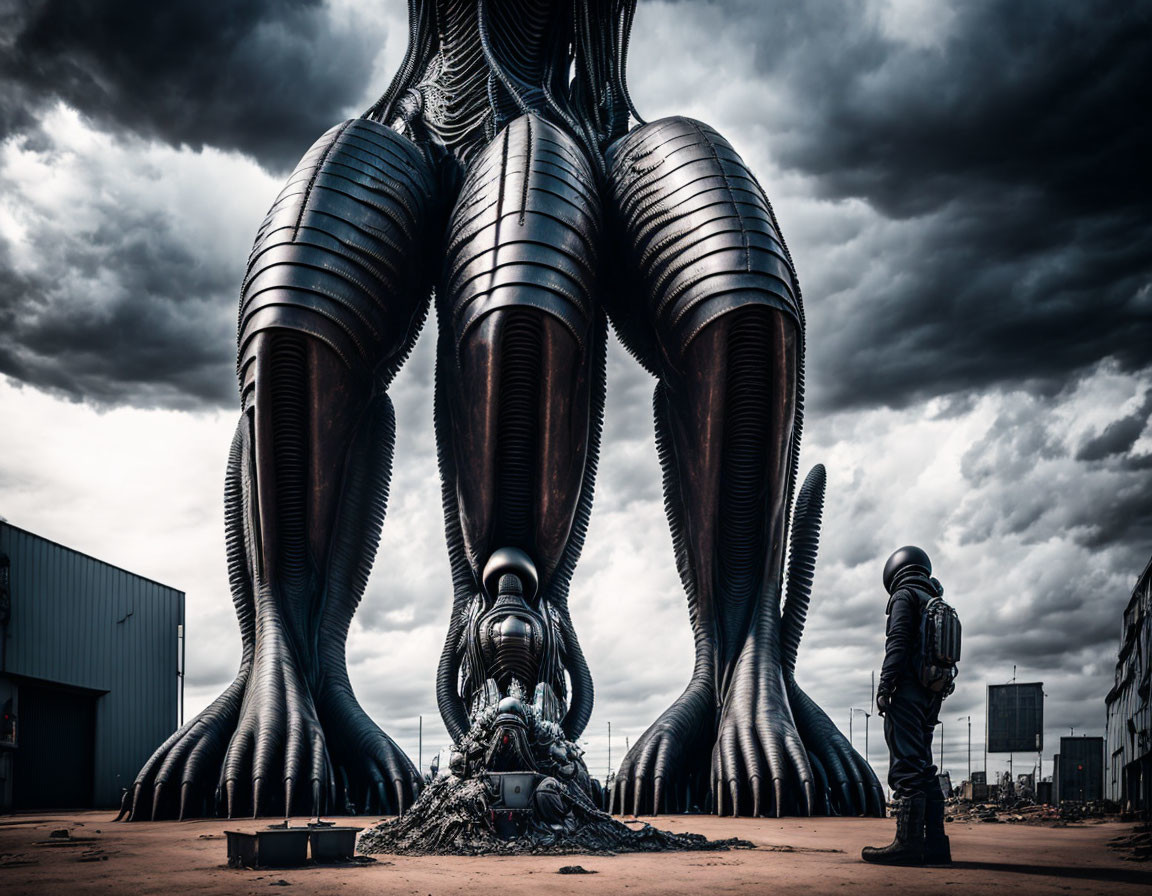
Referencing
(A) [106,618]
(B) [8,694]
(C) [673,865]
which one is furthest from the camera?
(A) [106,618]

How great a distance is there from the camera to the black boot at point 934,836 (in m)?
8.51

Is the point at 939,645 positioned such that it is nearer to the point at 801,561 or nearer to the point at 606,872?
the point at 606,872

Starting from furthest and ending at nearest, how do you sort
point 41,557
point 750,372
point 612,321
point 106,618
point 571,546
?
point 106,618, point 41,557, point 612,321, point 571,546, point 750,372

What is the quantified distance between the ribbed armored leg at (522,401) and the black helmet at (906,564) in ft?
23.2

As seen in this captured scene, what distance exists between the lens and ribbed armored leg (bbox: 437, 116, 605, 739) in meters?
15.5

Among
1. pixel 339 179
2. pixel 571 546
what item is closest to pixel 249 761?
pixel 571 546

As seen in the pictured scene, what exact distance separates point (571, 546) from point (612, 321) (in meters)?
3.37

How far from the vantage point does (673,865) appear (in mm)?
8602

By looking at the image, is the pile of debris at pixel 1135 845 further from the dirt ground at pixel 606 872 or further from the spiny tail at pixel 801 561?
the spiny tail at pixel 801 561

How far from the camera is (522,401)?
16062 millimetres

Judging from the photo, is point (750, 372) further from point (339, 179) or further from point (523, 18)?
point (523, 18)

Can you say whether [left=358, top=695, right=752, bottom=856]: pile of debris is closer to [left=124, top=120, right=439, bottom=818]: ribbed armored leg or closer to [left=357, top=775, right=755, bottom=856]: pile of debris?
[left=357, top=775, right=755, bottom=856]: pile of debris

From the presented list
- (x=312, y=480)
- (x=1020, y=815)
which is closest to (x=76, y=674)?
(x=312, y=480)

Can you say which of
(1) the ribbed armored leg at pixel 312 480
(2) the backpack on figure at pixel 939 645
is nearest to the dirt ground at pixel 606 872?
(2) the backpack on figure at pixel 939 645
